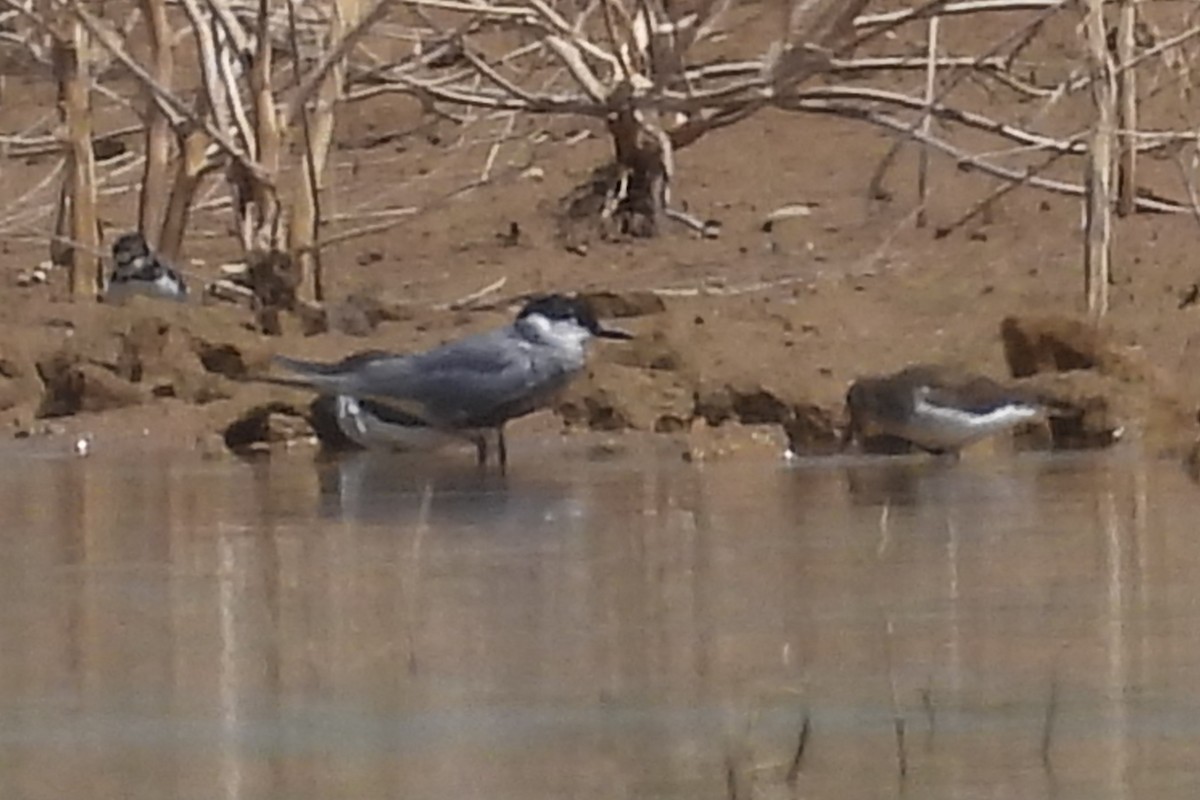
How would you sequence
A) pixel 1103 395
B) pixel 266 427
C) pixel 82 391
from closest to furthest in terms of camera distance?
pixel 1103 395
pixel 266 427
pixel 82 391

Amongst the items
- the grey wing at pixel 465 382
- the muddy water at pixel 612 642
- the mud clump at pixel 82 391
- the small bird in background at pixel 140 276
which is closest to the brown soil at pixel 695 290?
the mud clump at pixel 82 391

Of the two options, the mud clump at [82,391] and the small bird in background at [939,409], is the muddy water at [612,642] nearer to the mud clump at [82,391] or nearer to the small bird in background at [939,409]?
the small bird in background at [939,409]

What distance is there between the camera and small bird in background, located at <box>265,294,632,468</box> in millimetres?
7750

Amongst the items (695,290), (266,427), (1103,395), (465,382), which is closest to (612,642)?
(1103,395)

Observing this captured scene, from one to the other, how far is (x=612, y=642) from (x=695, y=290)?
576 centimetres

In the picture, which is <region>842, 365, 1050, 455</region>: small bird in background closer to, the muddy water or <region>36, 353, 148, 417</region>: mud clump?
the muddy water

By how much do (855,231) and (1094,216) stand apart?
7.53 ft

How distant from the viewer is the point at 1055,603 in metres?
4.32

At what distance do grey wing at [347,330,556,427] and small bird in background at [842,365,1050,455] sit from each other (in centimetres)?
78

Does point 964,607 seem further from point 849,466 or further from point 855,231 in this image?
point 855,231

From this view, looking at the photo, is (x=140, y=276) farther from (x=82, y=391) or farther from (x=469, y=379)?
(x=469, y=379)

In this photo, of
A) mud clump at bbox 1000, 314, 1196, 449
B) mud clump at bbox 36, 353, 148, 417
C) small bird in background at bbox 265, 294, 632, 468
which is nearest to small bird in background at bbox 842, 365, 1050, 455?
mud clump at bbox 1000, 314, 1196, 449

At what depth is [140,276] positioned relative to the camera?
32.0ft

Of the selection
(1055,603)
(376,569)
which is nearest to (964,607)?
(1055,603)
